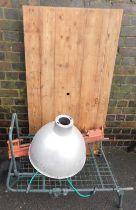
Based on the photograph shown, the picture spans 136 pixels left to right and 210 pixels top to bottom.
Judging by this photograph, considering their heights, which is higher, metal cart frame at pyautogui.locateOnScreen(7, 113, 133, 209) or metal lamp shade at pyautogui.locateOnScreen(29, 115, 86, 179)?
metal lamp shade at pyautogui.locateOnScreen(29, 115, 86, 179)

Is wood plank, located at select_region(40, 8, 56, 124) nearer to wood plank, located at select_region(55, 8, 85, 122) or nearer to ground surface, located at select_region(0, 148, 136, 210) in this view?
wood plank, located at select_region(55, 8, 85, 122)

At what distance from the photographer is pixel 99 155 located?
347cm

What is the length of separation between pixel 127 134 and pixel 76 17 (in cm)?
184

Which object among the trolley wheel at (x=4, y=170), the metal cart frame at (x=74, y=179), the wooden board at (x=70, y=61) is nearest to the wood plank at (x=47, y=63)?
the wooden board at (x=70, y=61)

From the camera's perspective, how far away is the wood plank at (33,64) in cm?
259

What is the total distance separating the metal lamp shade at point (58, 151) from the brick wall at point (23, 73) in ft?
2.88

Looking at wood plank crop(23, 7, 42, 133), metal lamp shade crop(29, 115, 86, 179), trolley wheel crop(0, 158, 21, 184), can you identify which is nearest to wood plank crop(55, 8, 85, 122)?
wood plank crop(23, 7, 42, 133)

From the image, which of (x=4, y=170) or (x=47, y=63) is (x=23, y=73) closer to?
(x=47, y=63)

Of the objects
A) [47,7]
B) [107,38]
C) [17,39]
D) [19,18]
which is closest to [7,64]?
[17,39]

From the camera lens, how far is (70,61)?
2.82 metres

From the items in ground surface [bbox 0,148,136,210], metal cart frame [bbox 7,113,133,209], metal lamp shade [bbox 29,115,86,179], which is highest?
metal lamp shade [bbox 29,115,86,179]

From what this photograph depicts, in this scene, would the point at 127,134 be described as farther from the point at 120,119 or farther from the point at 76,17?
the point at 76,17

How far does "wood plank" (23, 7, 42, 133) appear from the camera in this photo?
259 cm

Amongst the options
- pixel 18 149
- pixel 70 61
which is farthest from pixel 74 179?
pixel 70 61
